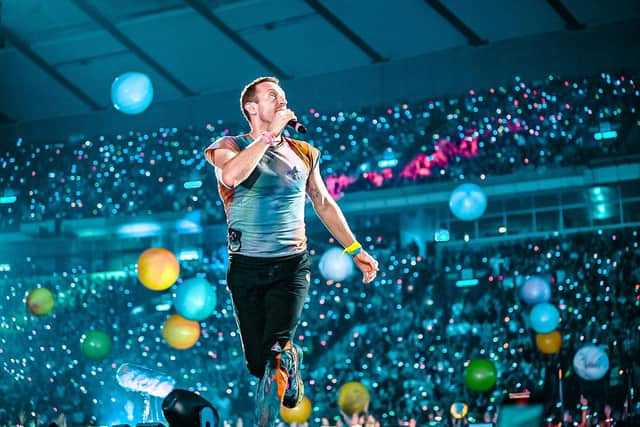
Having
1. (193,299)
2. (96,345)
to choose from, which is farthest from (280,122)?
(96,345)

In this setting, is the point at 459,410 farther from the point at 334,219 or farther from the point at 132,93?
the point at 334,219

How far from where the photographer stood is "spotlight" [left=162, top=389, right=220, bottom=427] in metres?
2.58

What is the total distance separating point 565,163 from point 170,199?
19.1 ft

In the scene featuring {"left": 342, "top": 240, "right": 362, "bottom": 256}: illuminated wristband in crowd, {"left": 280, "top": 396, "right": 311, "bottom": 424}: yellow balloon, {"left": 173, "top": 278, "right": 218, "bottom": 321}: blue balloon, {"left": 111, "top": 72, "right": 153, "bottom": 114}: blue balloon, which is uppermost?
{"left": 111, "top": 72, "right": 153, "bottom": 114}: blue balloon

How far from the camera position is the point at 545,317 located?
9.22m

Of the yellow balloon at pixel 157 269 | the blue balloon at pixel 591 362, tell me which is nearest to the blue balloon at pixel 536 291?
the blue balloon at pixel 591 362

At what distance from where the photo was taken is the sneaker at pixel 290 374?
2.85 meters

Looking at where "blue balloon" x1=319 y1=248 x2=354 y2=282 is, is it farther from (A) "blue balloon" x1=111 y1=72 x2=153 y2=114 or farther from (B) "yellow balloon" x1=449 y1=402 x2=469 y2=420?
(A) "blue balloon" x1=111 y1=72 x2=153 y2=114

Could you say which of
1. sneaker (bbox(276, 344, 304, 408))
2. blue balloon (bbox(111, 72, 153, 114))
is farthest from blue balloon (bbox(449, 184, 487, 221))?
sneaker (bbox(276, 344, 304, 408))

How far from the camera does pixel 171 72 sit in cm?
1223

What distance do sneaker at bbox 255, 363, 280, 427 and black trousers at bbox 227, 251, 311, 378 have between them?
0.21ft

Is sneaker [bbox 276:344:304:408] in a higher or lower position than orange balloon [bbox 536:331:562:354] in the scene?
lower

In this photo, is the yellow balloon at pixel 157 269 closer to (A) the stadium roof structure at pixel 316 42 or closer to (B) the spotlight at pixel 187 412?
(A) the stadium roof structure at pixel 316 42

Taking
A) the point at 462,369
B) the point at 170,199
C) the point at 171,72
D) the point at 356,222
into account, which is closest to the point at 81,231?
the point at 170,199
